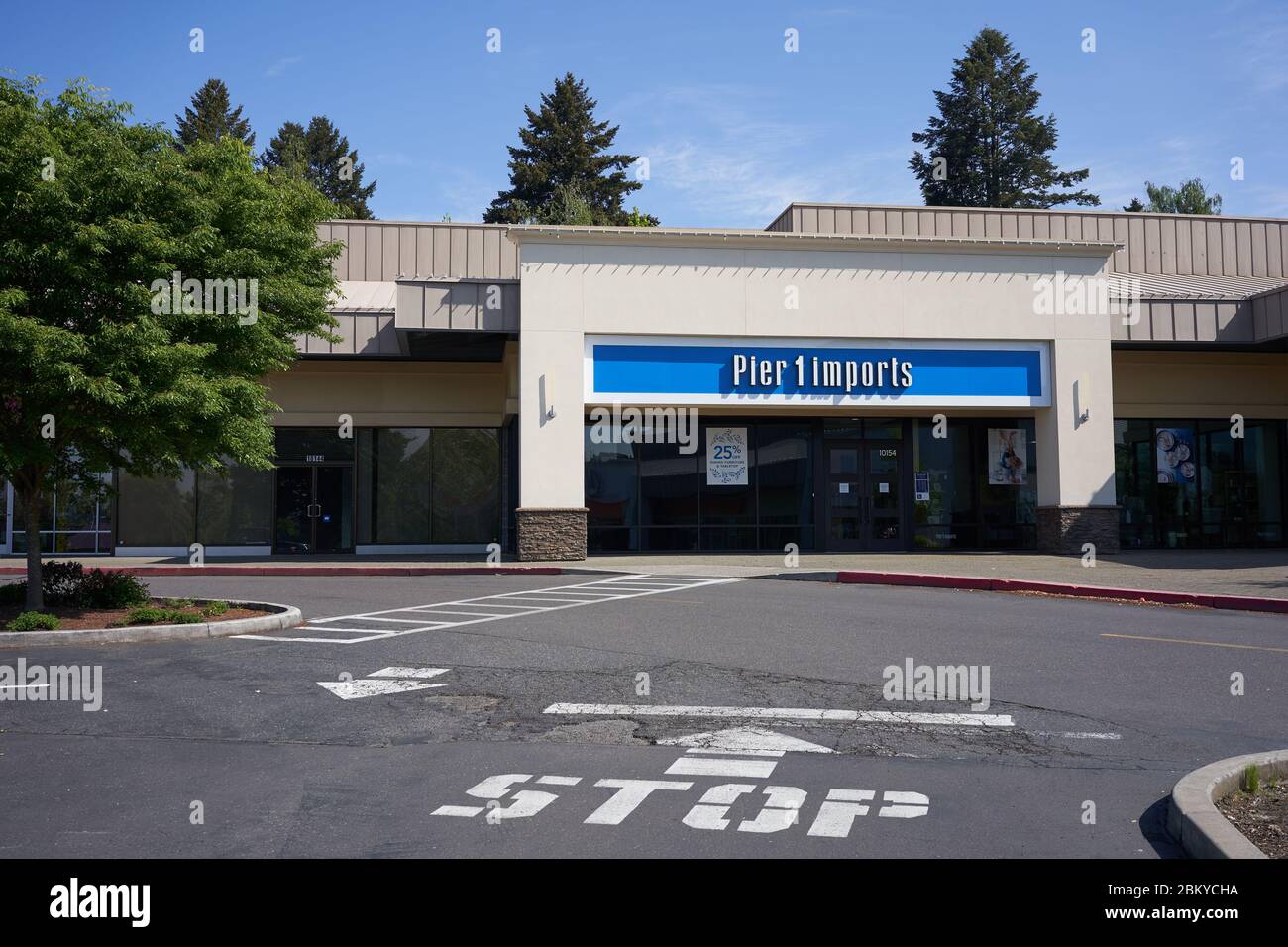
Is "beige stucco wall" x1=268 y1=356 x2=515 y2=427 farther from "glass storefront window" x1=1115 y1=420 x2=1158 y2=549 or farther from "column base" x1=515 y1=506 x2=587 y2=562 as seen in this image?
"glass storefront window" x1=1115 y1=420 x2=1158 y2=549

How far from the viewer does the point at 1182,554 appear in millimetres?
24484

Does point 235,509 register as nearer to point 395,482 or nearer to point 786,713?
point 395,482

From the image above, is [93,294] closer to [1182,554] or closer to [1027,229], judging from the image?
[1182,554]

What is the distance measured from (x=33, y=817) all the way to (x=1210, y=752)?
22.3 ft

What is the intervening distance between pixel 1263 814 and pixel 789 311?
1962 cm

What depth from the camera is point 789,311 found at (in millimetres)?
23969

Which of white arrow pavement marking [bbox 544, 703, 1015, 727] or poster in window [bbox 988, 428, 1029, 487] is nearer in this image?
white arrow pavement marking [bbox 544, 703, 1015, 727]

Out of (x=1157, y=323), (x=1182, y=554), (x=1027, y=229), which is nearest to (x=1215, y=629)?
(x=1182, y=554)

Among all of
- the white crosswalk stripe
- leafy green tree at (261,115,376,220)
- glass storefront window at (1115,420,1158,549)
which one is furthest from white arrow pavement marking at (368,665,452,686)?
leafy green tree at (261,115,376,220)

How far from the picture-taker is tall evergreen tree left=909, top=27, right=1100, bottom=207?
187 ft

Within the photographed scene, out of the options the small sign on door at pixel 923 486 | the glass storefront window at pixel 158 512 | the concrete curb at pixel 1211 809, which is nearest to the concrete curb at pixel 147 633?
the concrete curb at pixel 1211 809

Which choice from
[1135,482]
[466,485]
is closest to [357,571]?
[466,485]

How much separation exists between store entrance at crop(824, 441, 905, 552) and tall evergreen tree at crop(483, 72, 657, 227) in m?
32.5

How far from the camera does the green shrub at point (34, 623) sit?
38.2 feet
